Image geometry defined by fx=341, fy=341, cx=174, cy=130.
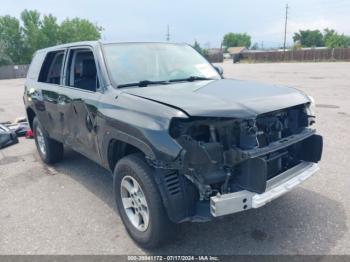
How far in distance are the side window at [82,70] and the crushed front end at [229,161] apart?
5.80ft

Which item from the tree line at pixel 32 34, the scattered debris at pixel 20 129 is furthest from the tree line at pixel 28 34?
the scattered debris at pixel 20 129

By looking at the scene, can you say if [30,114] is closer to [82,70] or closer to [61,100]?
[61,100]

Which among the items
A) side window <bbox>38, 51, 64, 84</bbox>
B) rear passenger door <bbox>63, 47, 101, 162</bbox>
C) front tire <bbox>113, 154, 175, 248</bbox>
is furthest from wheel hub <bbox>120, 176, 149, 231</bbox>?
side window <bbox>38, 51, 64, 84</bbox>

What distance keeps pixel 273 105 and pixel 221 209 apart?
106 centimetres

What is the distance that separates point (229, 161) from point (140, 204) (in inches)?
38.0

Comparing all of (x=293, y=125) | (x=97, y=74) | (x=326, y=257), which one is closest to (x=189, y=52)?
(x=97, y=74)

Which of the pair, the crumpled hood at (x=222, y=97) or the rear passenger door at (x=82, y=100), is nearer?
the crumpled hood at (x=222, y=97)

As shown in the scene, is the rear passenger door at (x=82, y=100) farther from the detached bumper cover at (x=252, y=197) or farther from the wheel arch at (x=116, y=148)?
the detached bumper cover at (x=252, y=197)

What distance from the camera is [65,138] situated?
468cm

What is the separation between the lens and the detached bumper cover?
263 centimetres

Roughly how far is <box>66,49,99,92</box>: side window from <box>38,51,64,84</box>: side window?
24.3 inches

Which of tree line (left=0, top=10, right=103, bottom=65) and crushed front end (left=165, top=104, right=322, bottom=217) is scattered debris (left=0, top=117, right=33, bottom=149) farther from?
tree line (left=0, top=10, right=103, bottom=65)

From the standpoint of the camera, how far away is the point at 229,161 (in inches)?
110

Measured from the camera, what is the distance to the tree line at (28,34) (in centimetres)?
5769
